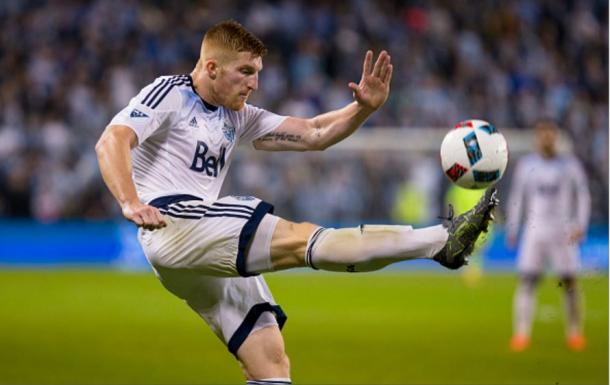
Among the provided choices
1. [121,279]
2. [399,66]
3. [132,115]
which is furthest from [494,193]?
[399,66]

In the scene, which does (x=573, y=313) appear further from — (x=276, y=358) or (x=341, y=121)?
(x=276, y=358)

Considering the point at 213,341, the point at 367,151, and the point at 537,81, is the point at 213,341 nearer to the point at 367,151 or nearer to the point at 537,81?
the point at 367,151

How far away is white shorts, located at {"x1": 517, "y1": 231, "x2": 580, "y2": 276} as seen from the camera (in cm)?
1304

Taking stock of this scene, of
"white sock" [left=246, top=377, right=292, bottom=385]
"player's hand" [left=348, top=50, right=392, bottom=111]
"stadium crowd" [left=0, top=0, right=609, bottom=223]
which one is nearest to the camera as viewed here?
"white sock" [left=246, top=377, right=292, bottom=385]

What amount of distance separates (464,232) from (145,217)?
1.57 metres

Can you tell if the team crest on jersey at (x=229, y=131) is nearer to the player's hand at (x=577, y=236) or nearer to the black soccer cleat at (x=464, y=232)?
the black soccer cleat at (x=464, y=232)

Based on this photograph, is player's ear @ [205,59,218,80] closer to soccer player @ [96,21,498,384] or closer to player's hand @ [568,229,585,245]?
soccer player @ [96,21,498,384]

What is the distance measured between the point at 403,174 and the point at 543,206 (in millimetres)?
9703

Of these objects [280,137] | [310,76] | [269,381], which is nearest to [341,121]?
[280,137]

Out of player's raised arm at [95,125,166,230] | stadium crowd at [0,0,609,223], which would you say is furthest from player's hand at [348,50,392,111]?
stadium crowd at [0,0,609,223]

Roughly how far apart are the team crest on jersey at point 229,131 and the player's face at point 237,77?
176 millimetres

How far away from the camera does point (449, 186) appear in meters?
22.3

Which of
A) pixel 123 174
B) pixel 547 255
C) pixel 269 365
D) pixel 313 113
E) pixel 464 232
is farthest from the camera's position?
pixel 313 113

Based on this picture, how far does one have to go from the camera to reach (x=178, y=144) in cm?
664
